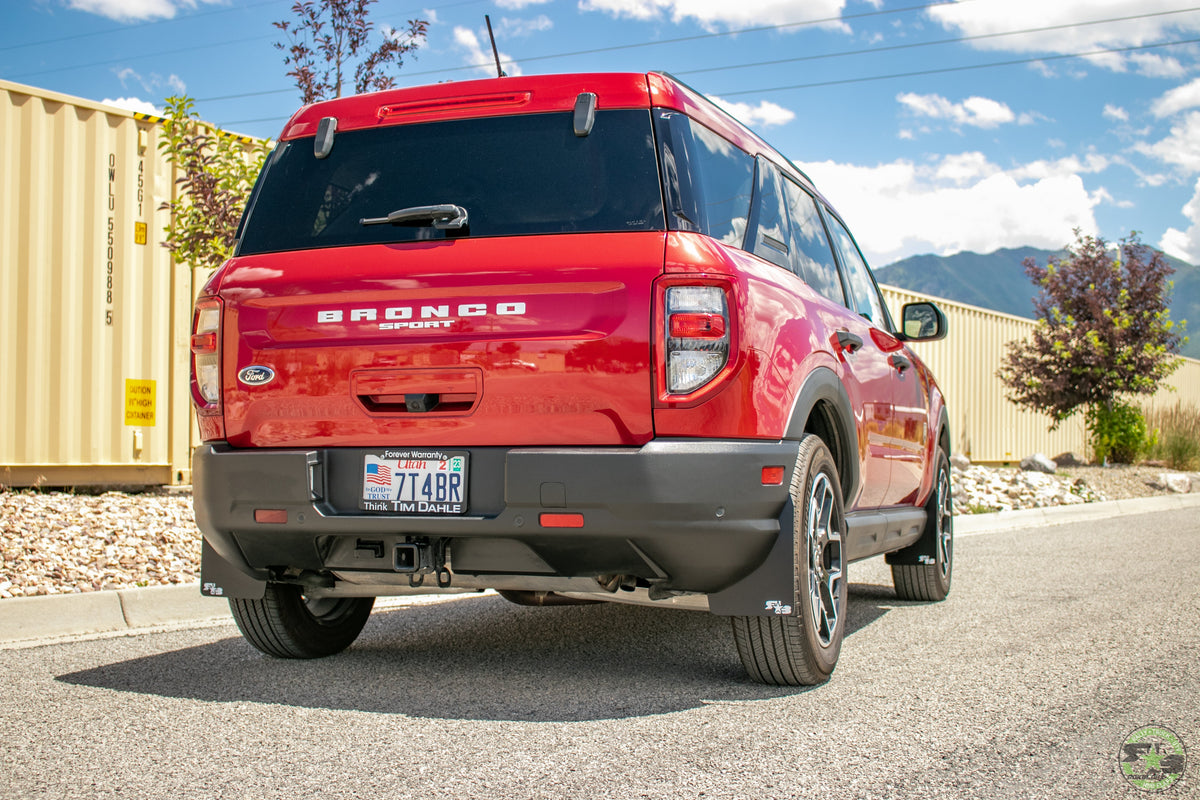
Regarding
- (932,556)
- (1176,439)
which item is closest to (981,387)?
(1176,439)

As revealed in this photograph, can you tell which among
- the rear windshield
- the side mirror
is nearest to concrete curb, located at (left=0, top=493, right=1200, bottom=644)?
the rear windshield

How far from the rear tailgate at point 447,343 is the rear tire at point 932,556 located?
134 inches

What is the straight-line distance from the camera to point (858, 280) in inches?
225

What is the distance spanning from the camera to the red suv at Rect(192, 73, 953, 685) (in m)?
3.45

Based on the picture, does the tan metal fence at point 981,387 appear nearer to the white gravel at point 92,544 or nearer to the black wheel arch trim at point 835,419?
the white gravel at point 92,544

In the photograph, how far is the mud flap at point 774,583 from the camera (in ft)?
11.9

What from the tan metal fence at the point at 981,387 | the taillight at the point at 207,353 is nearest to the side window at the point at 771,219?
the taillight at the point at 207,353

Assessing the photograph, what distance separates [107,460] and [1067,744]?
8309 mm

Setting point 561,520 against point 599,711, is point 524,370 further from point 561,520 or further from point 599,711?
point 599,711

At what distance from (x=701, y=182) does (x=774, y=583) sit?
4.41 ft

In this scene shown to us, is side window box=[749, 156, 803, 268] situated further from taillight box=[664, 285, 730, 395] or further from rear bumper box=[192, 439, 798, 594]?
rear bumper box=[192, 439, 798, 594]

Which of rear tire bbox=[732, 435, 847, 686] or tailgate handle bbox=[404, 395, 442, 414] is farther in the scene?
rear tire bbox=[732, 435, 847, 686]

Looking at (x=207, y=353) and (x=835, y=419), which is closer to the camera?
(x=207, y=353)

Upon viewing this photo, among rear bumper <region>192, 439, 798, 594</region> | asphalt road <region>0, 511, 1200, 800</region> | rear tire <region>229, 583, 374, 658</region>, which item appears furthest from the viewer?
rear tire <region>229, 583, 374, 658</region>
